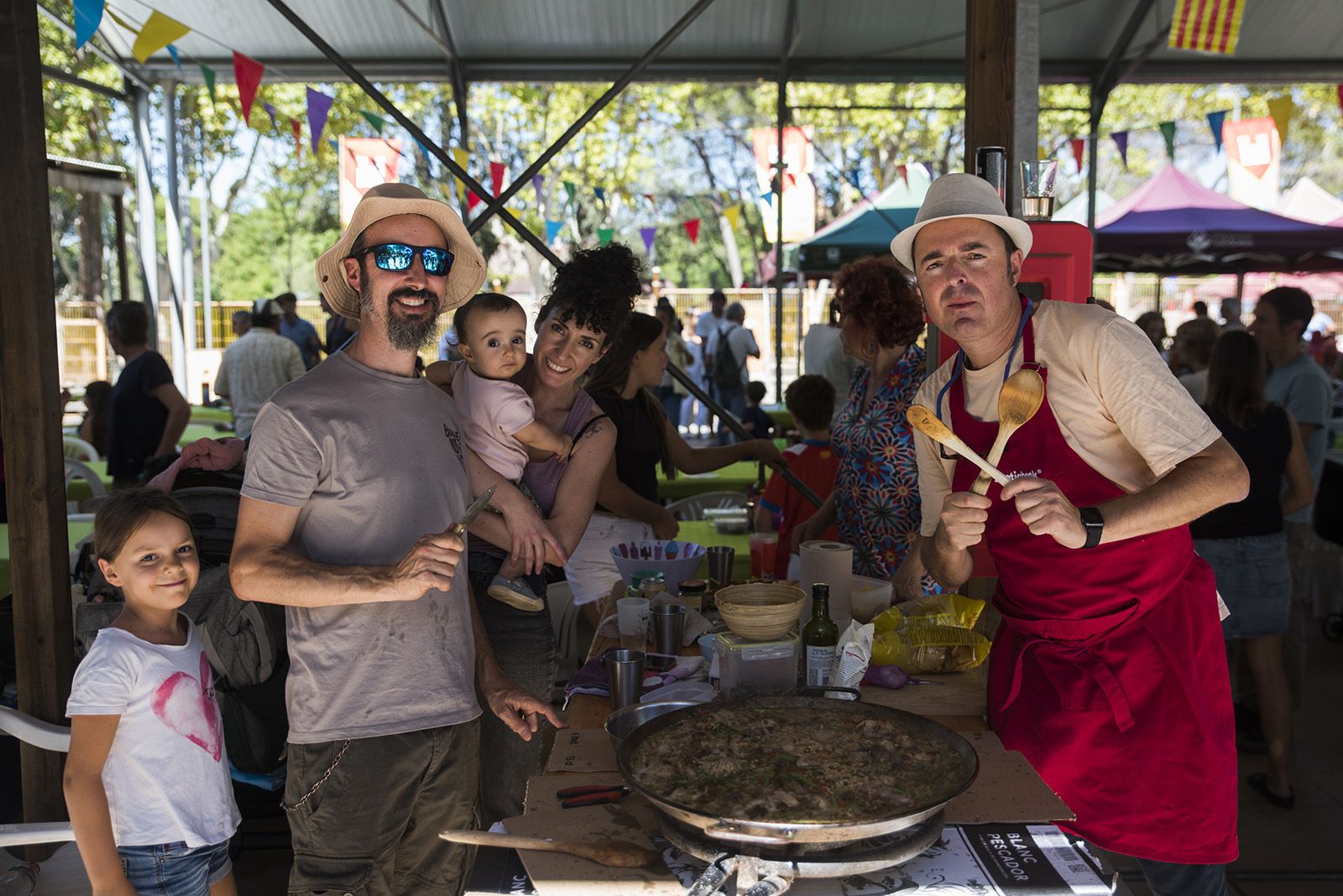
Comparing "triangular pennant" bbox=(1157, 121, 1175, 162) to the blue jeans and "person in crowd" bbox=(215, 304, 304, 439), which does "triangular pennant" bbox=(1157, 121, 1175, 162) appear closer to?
"person in crowd" bbox=(215, 304, 304, 439)

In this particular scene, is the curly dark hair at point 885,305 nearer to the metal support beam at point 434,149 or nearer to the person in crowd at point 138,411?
the metal support beam at point 434,149

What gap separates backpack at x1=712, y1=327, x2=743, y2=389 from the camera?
12141 millimetres

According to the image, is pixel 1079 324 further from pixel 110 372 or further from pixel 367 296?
pixel 110 372

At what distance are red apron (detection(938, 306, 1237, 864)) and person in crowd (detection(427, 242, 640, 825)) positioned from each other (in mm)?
1087

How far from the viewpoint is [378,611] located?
207cm

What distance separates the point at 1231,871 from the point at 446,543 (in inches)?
114

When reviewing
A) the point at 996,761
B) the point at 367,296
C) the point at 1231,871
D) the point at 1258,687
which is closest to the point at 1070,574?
the point at 996,761

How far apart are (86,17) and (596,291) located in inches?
154

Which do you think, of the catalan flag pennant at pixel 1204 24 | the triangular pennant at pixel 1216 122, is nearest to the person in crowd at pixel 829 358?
the catalan flag pennant at pixel 1204 24

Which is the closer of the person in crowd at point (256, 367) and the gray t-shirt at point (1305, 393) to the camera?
the gray t-shirt at point (1305, 393)

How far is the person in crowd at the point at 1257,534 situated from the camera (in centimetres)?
404

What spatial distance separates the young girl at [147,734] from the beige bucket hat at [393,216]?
63 cm

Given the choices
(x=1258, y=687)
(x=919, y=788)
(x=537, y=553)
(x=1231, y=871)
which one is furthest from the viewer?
(x=1258, y=687)

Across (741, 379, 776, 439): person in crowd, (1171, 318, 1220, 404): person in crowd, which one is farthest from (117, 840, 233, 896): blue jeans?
(741, 379, 776, 439): person in crowd
